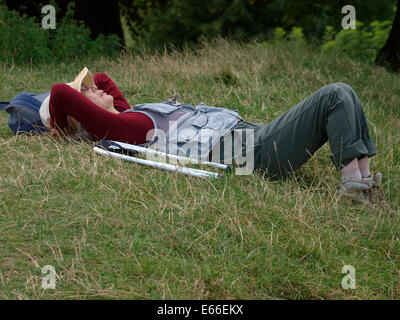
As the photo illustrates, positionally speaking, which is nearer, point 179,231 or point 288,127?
point 179,231

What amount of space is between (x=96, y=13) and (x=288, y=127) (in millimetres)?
6898

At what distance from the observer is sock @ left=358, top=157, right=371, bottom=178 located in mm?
3531

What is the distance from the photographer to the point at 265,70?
669 cm

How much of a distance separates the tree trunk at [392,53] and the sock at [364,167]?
4.66 metres

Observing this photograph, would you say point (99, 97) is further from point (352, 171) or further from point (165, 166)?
point (352, 171)

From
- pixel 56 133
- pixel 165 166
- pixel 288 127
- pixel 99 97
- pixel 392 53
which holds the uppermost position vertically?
pixel 392 53

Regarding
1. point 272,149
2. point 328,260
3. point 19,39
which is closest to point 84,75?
point 272,149

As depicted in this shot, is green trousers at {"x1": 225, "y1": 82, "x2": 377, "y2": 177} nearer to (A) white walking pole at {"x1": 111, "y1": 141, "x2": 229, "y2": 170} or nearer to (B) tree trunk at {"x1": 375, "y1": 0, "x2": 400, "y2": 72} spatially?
(A) white walking pole at {"x1": 111, "y1": 141, "x2": 229, "y2": 170}

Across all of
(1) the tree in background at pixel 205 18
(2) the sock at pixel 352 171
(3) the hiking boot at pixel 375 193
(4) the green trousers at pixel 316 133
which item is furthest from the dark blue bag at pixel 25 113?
(1) the tree in background at pixel 205 18

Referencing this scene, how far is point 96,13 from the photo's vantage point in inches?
379

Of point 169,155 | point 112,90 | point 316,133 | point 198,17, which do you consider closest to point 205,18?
point 198,17

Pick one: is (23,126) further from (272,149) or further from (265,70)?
(265,70)

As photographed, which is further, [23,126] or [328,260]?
[23,126]

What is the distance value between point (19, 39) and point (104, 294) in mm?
6089
